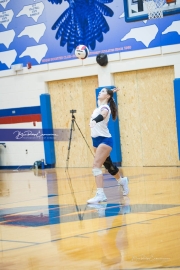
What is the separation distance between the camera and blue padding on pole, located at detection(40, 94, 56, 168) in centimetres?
2166

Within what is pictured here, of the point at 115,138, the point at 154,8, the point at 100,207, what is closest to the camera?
the point at 100,207

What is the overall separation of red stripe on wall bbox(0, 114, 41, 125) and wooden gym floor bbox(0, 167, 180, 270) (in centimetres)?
634

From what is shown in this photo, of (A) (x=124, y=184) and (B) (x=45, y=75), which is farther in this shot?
(B) (x=45, y=75)

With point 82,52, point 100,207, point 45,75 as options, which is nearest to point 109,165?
point 100,207

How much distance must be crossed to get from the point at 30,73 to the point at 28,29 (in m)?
1.54

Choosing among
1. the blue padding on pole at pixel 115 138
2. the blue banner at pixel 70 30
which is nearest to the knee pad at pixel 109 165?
the blue banner at pixel 70 30

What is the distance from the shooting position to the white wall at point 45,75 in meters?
18.6

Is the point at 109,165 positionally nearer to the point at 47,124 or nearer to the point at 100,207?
the point at 100,207

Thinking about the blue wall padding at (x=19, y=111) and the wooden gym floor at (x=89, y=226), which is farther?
the blue wall padding at (x=19, y=111)

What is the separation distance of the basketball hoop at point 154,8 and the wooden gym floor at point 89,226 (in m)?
4.04

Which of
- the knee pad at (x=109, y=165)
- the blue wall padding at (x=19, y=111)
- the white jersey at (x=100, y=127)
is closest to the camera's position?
the white jersey at (x=100, y=127)

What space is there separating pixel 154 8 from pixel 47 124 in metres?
7.22

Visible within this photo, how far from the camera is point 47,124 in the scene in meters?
21.7

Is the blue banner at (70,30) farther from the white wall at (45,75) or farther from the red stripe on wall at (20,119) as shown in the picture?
the red stripe on wall at (20,119)
